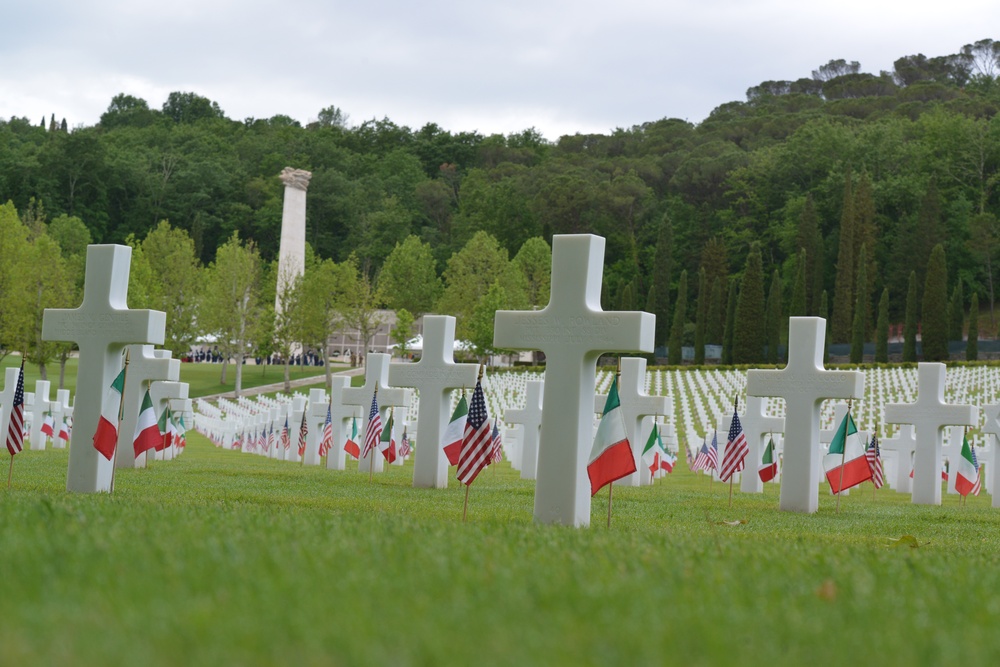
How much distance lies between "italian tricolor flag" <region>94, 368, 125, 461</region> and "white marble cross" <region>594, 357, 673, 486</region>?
922 centimetres

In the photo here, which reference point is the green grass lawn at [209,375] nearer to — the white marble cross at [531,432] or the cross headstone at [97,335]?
the white marble cross at [531,432]

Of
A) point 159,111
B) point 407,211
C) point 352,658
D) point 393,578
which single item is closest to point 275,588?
point 393,578

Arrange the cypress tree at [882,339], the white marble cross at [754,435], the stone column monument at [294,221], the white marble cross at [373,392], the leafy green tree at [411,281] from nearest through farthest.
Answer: the white marble cross at [373,392]
the white marble cross at [754,435]
the cypress tree at [882,339]
the stone column monument at [294,221]
the leafy green tree at [411,281]

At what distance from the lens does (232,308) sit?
65.4m

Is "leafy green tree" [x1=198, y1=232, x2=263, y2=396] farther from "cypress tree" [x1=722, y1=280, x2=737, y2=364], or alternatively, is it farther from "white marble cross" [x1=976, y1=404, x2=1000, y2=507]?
"white marble cross" [x1=976, y1=404, x2=1000, y2=507]

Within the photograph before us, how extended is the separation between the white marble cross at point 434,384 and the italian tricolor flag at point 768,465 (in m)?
6.72

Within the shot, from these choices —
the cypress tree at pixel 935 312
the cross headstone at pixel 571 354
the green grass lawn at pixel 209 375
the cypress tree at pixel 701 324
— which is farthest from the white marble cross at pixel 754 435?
the cypress tree at pixel 701 324

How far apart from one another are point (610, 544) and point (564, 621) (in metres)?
2.94

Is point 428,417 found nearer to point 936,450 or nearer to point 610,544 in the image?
point 936,450

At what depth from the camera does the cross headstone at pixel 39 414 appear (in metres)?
27.1

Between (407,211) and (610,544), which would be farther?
(407,211)

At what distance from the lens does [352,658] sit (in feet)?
12.5

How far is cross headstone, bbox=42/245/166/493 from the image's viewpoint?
12.9 metres

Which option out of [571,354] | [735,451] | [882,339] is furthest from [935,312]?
[571,354]
